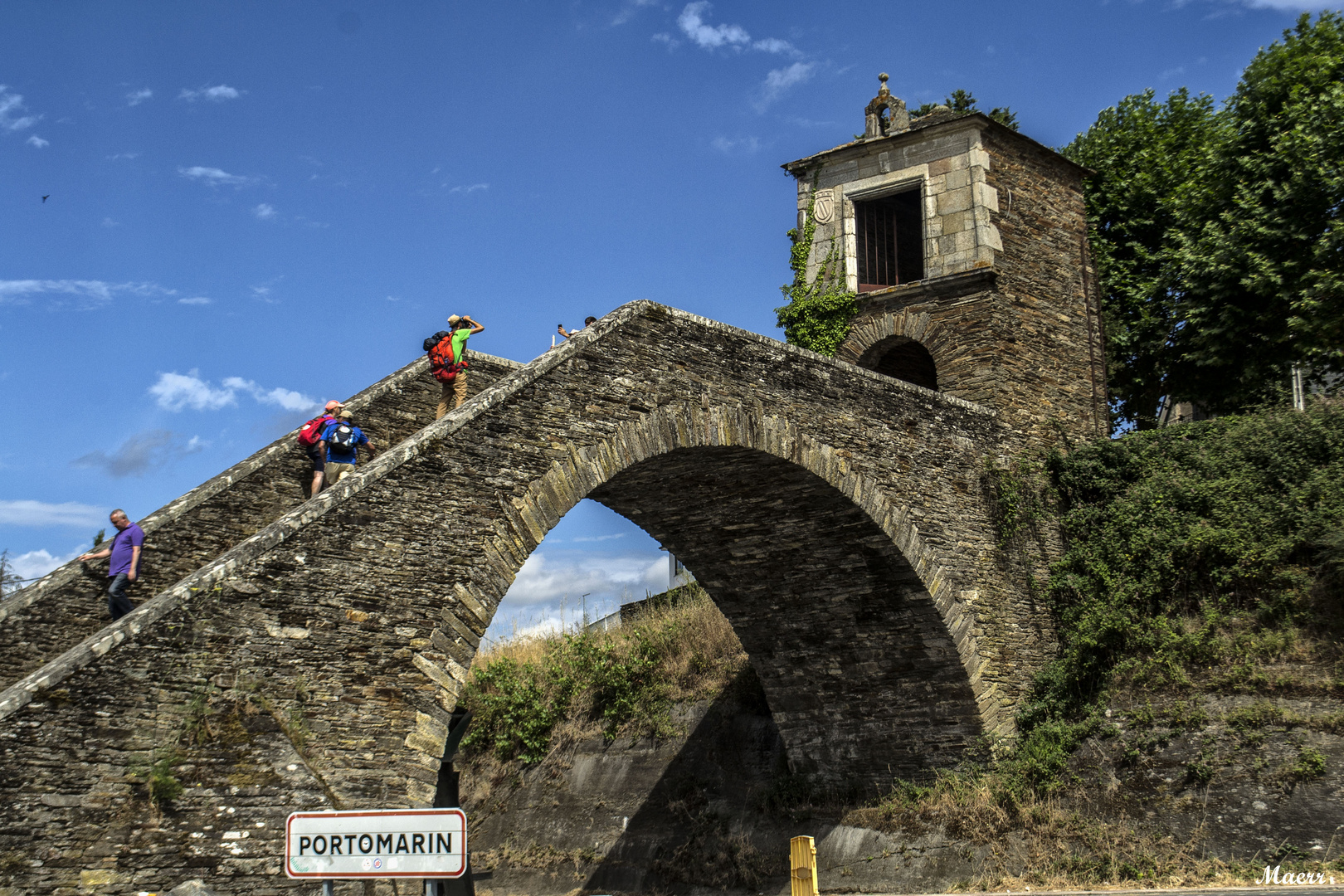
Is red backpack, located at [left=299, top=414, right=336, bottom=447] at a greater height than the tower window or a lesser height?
lesser

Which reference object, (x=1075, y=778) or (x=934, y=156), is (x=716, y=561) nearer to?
(x=1075, y=778)

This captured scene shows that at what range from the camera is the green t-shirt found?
32.8 feet

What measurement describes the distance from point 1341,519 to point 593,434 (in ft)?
25.9

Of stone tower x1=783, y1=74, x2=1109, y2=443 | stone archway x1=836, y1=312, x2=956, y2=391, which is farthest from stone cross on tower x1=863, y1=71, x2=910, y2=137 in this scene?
stone archway x1=836, y1=312, x2=956, y2=391

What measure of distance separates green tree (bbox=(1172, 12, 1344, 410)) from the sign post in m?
14.0

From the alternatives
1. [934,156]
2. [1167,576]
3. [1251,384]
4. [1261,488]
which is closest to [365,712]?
[1167,576]

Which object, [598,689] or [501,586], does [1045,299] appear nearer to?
[598,689]

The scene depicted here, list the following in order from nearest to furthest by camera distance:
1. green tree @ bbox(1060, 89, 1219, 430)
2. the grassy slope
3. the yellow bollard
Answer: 1. the yellow bollard
2. the grassy slope
3. green tree @ bbox(1060, 89, 1219, 430)

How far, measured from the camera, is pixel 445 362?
997 centimetres

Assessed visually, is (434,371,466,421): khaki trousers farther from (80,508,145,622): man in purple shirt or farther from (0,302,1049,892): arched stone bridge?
(80,508,145,622): man in purple shirt

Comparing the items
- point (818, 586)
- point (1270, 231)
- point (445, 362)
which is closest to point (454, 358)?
point (445, 362)

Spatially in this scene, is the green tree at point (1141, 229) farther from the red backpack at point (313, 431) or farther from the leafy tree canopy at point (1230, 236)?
the red backpack at point (313, 431)

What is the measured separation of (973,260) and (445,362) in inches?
298

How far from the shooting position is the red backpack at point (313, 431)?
374 inches
